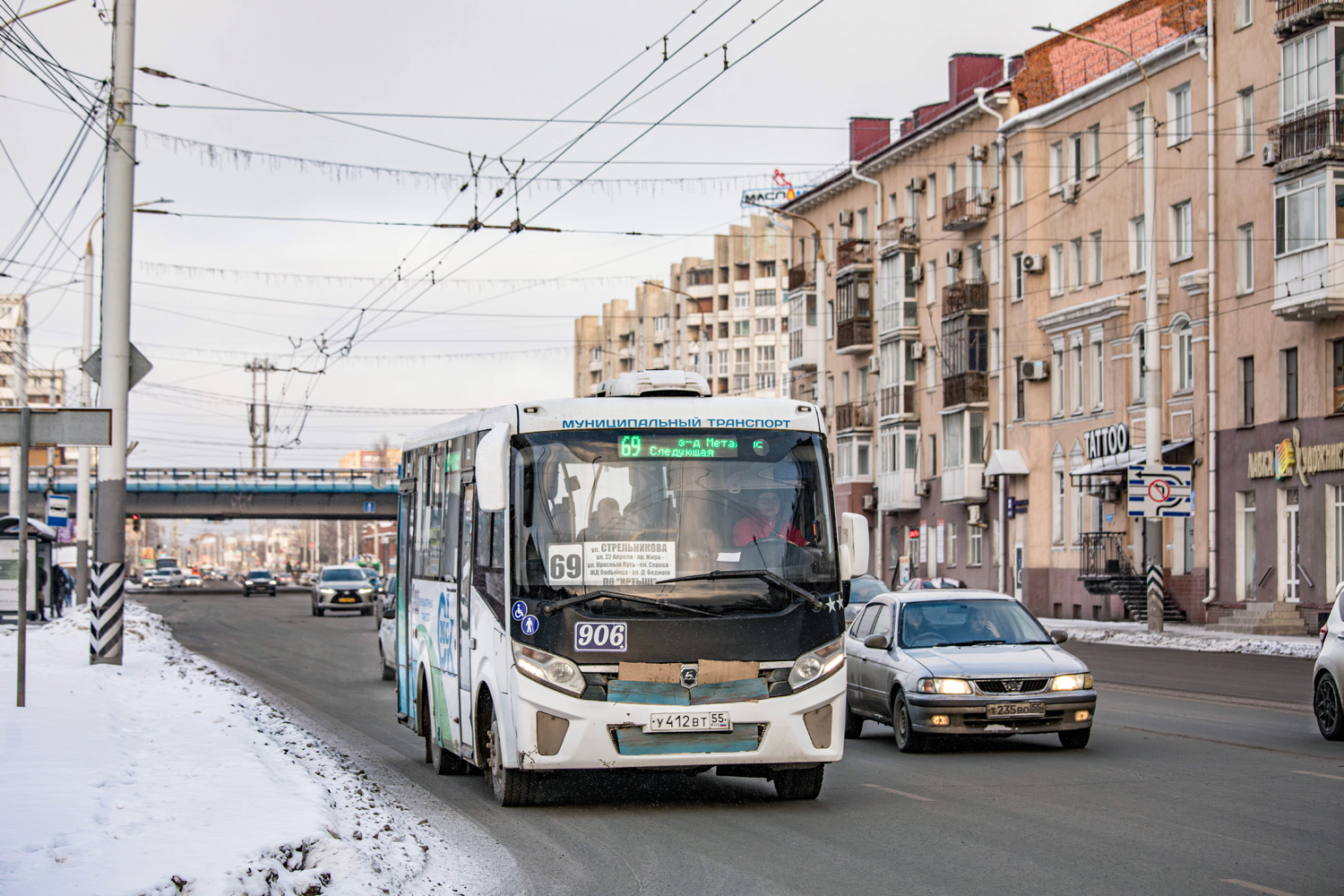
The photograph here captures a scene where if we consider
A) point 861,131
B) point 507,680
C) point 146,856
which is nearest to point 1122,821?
point 507,680

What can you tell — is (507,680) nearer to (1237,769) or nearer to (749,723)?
(749,723)

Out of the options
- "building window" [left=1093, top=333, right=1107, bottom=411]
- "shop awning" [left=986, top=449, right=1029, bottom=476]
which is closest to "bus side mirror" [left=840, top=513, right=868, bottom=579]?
"building window" [left=1093, top=333, right=1107, bottom=411]

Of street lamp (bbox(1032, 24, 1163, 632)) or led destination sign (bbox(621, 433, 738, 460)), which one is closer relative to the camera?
led destination sign (bbox(621, 433, 738, 460))

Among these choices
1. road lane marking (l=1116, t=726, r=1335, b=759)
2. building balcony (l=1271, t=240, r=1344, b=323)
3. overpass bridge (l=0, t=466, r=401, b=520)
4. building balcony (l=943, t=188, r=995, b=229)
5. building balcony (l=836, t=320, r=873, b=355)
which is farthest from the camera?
overpass bridge (l=0, t=466, r=401, b=520)

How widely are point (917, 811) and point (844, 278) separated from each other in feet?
191

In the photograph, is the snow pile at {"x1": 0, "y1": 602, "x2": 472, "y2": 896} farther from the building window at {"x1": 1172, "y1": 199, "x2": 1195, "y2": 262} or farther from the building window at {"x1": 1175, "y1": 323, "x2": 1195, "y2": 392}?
the building window at {"x1": 1172, "y1": 199, "x2": 1195, "y2": 262}

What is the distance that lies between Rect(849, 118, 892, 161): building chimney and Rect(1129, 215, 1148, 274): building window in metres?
24.9

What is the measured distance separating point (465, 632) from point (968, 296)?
154ft

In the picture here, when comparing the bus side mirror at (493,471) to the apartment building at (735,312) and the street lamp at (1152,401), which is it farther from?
the apartment building at (735,312)

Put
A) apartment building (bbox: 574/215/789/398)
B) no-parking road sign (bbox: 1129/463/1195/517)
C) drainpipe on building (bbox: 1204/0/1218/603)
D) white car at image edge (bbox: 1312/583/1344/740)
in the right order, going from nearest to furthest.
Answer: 1. white car at image edge (bbox: 1312/583/1344/740)
2. no-parking road sign (bbox: 1129/463/1195/517)
3. drainpipe on building (bbox: 1204/0/1218/603)
4. apartment building (bbox: 574/215/789/398)

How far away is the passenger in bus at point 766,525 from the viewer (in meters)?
11.4

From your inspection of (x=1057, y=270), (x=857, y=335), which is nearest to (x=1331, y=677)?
(x=1057, y=270)

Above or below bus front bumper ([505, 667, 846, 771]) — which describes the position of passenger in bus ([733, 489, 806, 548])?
above

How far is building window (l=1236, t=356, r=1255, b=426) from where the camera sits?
137ft
